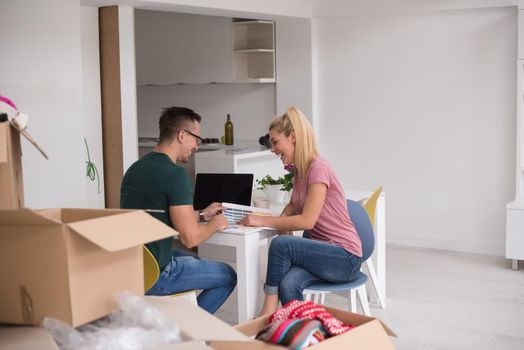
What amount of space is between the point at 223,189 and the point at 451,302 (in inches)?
73.6

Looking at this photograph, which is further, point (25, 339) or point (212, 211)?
point (212, 211)

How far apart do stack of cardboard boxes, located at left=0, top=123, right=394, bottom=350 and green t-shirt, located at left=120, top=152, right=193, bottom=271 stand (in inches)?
54.0

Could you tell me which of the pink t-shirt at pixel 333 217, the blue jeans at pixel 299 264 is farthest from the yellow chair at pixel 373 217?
the blue jeans at pixel 299 264

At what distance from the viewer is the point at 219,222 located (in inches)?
143


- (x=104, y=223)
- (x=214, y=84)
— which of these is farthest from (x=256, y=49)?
(x=104, y=223)

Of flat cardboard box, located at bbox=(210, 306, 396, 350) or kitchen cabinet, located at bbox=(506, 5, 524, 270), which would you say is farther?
kitchen cabinet, located at bbox=(506, 5, 524, 270)

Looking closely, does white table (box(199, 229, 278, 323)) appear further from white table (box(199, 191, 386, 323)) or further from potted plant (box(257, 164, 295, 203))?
potted plant (box(257, 164, 295, 203))

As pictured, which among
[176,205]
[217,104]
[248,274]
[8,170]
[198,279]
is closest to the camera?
[8,170]

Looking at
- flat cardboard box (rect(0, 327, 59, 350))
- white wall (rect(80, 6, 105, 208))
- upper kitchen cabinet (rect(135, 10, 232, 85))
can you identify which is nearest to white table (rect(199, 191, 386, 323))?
flat cardboard box (rect(0, 327, 59, 350))

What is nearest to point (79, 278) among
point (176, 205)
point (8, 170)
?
point (8, 170)

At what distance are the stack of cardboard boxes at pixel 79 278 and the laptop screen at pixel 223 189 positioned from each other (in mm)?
2402

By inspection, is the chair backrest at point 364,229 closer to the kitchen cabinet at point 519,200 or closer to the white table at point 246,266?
the white table at point 246,266

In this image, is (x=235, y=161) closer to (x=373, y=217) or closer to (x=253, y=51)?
(x=253, y=51)

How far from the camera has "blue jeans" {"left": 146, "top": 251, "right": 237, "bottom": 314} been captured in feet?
11.3
